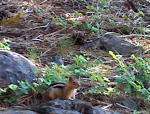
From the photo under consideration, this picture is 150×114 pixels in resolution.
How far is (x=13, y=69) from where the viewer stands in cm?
428

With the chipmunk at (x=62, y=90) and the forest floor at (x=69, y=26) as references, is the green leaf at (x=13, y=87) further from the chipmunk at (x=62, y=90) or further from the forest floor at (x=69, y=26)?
the forest floor at (x=69, y=26)

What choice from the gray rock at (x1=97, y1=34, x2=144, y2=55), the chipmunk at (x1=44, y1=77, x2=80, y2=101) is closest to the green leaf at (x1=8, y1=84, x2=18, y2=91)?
the chipmunk at (x1=44, y1=77, x2=80, y2=101)

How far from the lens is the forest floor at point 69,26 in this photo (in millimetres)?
5473

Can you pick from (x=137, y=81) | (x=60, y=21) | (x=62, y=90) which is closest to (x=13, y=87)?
(x=62, y=90)

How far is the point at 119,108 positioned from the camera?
4023 mm

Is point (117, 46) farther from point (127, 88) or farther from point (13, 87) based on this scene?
point (13, 87)

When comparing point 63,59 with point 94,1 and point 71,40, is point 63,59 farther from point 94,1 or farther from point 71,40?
point 94,1

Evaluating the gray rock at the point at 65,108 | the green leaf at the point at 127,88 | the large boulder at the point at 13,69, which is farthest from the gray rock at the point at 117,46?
the gray rock at the point at 65,108

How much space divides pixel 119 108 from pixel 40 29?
9.05 ft

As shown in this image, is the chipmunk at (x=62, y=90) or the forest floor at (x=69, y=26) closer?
the chipmunk at (x=62, y=90)

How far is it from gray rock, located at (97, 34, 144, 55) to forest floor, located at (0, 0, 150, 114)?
0.41 feet

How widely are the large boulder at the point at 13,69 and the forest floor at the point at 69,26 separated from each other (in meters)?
0.46

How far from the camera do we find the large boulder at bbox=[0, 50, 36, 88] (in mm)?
4195

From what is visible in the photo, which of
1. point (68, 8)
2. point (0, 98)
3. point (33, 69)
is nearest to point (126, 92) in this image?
point (33, 69)
